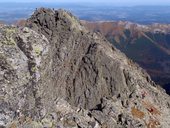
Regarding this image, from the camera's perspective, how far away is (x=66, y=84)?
112 ft

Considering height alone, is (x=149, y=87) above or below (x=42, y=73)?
below

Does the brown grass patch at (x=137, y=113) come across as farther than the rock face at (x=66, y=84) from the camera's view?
Yes

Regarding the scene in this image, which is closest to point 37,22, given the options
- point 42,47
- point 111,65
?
point 111,65

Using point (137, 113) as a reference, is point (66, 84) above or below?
above

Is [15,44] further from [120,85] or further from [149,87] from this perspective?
[149,87]

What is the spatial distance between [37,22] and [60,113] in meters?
14.6

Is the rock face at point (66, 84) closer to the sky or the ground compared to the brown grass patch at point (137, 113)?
closer to the sky

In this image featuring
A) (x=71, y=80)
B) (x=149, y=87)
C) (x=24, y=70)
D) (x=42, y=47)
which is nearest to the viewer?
(x=24, y=70)

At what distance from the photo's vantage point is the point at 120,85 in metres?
35.0

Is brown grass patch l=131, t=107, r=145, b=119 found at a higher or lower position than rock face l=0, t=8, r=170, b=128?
lower

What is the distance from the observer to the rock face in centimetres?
2056

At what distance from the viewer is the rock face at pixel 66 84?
67.5ft

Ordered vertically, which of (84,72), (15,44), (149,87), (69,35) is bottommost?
(149,87)

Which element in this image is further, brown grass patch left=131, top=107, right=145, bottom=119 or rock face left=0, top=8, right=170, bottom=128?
brown grass patch left=131, top=107, right=145, bottom=119
